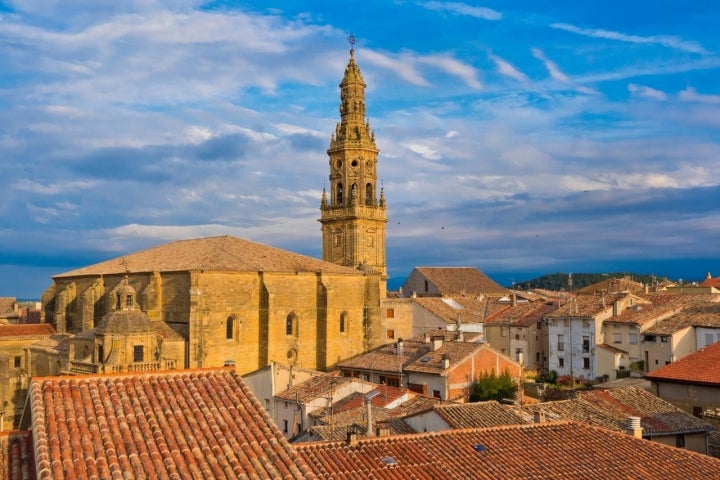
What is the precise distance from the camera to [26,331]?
5341 cm

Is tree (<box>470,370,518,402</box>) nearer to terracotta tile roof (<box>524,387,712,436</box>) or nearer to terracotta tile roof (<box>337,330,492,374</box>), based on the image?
terracotta tile roof (<box>337,330,492,374</box>)

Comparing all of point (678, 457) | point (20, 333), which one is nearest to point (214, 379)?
point (678, 457)

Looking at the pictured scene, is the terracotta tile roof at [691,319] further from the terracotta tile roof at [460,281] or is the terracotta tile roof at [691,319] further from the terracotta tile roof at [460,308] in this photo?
the terracotta tile roof at [460,281]

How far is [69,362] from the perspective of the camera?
41.5 m

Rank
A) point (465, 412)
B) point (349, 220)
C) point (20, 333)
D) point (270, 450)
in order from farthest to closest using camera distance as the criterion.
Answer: point (349, 220)
point (20, 333)
point (465, 412)
point (270, 450)

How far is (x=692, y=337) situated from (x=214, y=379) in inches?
1458

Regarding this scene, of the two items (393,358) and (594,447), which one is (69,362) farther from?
(594,447)

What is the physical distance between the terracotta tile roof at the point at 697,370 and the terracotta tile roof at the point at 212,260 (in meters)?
28.4

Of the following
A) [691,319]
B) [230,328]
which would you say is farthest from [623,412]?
[230,328]

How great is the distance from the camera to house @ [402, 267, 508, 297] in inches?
3120

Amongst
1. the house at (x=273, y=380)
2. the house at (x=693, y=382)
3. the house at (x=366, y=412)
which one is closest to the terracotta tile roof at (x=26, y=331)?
the house at (x=273, y=380)

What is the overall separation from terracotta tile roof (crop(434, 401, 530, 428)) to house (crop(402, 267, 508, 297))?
182 feet

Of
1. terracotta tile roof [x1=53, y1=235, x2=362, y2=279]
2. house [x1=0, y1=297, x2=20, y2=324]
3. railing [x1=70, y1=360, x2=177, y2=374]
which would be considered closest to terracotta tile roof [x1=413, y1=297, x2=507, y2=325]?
terracotta tile roof [x1=53, y1=235, x2=362, y2=279]

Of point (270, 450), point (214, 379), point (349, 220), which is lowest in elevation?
point (270, 450)
